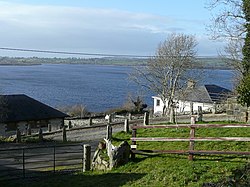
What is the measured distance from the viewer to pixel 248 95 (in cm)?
2073

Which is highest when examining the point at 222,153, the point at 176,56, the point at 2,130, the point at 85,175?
the point at 176,56

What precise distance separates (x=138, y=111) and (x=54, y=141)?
1276 inches

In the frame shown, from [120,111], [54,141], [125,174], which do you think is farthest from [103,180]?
[120,111]

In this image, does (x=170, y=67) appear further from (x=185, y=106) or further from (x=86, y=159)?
(x=86, y=159)

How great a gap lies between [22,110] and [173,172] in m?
34.5

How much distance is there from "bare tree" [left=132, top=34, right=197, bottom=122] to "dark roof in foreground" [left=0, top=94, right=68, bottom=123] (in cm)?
1114

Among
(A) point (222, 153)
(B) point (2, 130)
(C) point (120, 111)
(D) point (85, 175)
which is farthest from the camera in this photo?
(C) point (120, 111)

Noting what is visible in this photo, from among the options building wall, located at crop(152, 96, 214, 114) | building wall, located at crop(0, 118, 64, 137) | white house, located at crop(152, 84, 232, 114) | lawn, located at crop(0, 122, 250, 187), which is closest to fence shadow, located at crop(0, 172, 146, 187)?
lawn, located at crop(0, 122, 250, 187)

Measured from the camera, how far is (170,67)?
4531cm

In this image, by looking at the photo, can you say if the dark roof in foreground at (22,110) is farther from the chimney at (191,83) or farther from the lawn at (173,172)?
the lawn at (173,172)

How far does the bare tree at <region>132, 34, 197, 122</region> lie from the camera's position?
4506cm

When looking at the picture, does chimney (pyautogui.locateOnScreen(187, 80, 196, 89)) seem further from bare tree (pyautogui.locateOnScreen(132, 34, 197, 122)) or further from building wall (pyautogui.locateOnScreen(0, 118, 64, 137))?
building wall (pyautogui.locateOnScreen(0, 118, 64, 137))

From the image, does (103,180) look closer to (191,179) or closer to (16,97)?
(191,179)

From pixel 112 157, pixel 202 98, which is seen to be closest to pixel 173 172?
pixel 112 157
